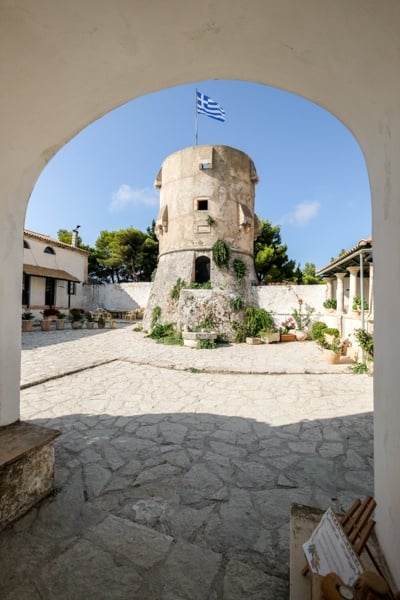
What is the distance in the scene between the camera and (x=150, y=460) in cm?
313

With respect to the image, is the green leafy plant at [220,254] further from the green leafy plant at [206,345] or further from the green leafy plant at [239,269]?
the green leafy plant at [206,345]

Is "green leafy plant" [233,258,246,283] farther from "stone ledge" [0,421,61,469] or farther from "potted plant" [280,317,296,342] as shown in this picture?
"stone ledge" [0,421,61,469]

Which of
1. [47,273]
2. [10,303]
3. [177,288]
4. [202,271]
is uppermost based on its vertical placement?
[202,271]

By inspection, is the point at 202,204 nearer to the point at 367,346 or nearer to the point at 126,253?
the point at 367,346

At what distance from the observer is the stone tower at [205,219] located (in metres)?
15.4

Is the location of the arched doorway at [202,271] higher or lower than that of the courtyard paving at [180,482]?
higher

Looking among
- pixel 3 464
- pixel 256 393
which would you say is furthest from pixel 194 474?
pixel 256 393

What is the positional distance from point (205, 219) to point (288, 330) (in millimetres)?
7982

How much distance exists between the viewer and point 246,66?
192 cm

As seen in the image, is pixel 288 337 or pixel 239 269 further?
pixel 239 269

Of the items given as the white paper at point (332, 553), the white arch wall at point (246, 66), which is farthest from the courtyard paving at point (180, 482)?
the white arch wall at point (246, 66)

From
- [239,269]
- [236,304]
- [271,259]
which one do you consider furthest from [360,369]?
[271,259]

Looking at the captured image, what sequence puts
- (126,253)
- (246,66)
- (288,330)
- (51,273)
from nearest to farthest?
(246,66) → (288,330) → (51,273) → (126,253)

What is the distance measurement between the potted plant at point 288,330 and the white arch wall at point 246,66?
13026 millimetres
